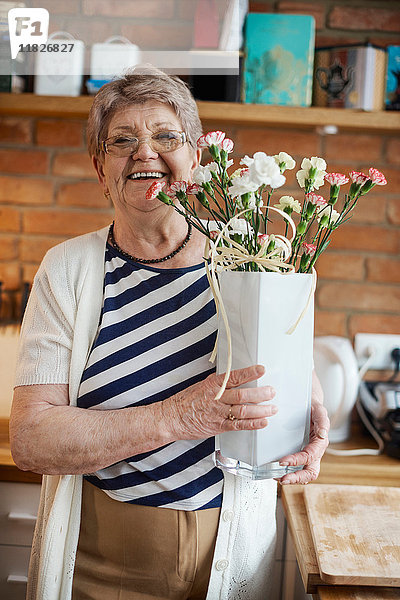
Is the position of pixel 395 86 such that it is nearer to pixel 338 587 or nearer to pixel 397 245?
pixel 397 245

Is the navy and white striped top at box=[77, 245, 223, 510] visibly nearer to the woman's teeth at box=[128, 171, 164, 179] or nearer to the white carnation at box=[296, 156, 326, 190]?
the woman's teeth at box=[128, 171, 164, 179]

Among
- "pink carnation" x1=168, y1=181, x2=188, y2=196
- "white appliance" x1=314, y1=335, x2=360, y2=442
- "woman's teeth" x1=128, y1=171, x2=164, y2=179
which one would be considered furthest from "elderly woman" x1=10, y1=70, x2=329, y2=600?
"white appliance" x1=314, y1=335, x2=360, y2=442

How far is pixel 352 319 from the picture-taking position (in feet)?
6.20

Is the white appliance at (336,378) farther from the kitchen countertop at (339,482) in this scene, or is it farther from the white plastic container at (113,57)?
the white plastic container at (113,57)

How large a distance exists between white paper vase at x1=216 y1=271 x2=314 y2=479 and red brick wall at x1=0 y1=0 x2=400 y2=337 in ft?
3.33

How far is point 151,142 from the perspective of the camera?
1.06 metres

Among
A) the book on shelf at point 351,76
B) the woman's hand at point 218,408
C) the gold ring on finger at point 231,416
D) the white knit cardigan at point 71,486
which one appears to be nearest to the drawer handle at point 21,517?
the white knit cardigan at point 71,486

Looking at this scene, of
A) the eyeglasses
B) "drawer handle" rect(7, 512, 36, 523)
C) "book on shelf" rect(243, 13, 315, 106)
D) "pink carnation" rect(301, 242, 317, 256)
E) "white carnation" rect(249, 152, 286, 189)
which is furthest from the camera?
→ "book on shelf" rect(243, 13, 315, 106)

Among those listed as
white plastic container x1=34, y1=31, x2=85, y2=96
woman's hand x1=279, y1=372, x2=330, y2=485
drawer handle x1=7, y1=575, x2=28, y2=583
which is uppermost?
white plastic container x1=34, y1=31, x2=85, y2=96

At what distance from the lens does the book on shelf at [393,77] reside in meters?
1.68

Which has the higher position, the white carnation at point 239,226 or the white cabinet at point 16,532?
the white carnation at point 239,226

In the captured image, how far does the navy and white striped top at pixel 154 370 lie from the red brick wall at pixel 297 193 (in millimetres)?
824

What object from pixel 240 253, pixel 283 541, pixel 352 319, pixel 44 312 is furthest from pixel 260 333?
pixel 352 319

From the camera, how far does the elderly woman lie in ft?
3.48
